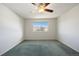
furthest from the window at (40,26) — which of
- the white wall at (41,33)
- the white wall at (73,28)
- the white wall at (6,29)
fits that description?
the white wall at (6,29)

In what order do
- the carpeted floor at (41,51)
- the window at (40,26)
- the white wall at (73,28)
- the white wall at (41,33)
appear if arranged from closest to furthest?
the carpeted floor at (41,51) → the white wall at (73,28) → the white wall at (41,33) → the window at (40,26)

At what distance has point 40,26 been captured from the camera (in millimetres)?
9070

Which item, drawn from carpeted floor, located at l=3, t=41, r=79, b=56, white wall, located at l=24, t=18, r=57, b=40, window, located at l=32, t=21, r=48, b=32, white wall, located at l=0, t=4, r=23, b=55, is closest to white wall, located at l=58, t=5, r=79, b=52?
carpeted floor, located at l=3, t=41, r=79, b=56

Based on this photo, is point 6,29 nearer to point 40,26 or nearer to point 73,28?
point 73,28

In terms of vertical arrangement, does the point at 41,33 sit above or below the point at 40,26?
below

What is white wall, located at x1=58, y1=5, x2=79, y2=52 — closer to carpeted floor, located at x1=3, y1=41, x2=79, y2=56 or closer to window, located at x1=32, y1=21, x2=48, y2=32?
carpeted floor, located at x1=3, y1=41, x2=79, y2=56

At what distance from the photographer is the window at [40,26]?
903cm

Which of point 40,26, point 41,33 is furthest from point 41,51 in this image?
point 40,26

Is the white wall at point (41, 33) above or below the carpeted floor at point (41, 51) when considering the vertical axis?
above

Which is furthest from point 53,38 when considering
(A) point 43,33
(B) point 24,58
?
(B) point 24,58

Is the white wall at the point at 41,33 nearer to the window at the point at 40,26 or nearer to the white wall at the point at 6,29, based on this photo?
the window at the point at 40,26

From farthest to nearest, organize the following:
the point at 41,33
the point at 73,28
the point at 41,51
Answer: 1. the point at 41,33
2. the point at 73,28
3. the point at 41,51

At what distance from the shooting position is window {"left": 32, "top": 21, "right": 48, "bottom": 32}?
903 cm

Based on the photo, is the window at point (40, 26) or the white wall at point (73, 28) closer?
the white wall at point (73, 28)
